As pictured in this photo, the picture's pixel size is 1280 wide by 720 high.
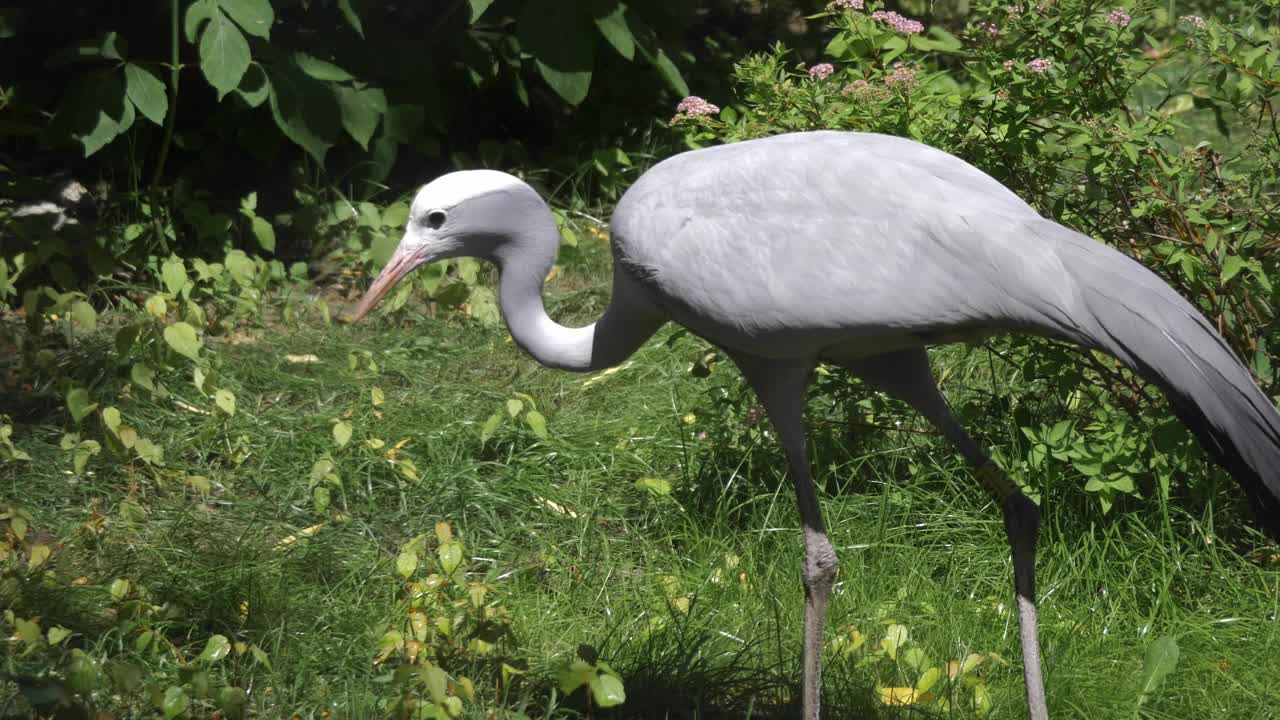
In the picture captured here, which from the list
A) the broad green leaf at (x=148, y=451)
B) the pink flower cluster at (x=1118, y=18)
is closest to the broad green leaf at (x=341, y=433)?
the broad green leaf at (x=148, y=451)

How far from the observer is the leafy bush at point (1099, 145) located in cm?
362

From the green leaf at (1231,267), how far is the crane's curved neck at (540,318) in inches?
53.3

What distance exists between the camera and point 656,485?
4152 millimetres

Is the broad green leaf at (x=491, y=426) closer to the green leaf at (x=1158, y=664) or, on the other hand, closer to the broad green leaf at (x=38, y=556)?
the broad green leaf at (x=38, y=556)

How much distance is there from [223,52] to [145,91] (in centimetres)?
38

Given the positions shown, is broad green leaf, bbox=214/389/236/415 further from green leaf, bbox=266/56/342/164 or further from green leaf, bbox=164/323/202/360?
green leaf, bbox=266/56/342/164

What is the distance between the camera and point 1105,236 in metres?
3.90

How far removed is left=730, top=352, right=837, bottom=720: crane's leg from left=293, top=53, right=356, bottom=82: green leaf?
2611mm

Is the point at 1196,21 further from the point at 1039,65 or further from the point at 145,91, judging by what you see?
the point at 145,91

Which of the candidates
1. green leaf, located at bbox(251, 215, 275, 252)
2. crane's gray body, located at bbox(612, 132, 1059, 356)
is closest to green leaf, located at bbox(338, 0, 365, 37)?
green leaf, located at bbox(251, 215, 275, 252)

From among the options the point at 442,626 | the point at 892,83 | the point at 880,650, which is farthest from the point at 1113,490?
the point at 442,626

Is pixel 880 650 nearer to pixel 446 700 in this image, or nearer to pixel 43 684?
pixel 446 700

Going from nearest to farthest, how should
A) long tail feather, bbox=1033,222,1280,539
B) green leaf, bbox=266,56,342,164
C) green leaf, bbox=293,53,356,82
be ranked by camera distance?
long tail feather, bbox=1033,222,1280,539 < green leaf, bbox=266,56,342,164 < green leaf, bbox=293,53,356,82

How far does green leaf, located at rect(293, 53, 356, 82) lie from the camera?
210 inches
